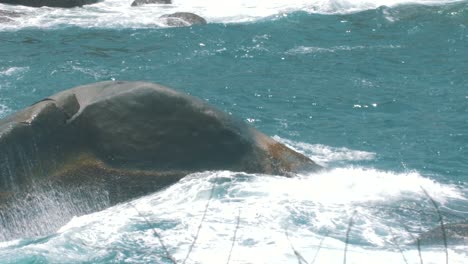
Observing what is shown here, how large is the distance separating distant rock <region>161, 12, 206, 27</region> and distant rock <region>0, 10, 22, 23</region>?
3.44 meters

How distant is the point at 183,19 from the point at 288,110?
6.63 m

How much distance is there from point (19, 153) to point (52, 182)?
0.42 m

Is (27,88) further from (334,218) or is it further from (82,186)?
(334,218)

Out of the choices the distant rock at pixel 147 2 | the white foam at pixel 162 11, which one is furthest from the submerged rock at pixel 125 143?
the distant rock at pixel 147 2

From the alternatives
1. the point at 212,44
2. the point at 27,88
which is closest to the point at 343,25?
the point at 212,44

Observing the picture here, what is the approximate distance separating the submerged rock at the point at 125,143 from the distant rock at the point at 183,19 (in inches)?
365

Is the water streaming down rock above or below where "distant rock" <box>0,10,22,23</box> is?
above

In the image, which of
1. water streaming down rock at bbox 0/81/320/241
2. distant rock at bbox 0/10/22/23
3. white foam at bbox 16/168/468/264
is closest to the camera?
white foam at bbox 16/168/468/264

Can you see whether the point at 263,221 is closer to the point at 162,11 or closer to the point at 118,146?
the point at 118,146

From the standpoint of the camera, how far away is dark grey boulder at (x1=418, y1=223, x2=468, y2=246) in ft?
25.0

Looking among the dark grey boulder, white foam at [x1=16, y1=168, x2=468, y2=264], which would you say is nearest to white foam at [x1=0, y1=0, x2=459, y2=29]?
white foam at [x1=16, y1=168, x2=468, y2=264]

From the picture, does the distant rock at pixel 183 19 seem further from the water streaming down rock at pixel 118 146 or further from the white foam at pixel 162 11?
the water streaming down rock at pixel 118 146

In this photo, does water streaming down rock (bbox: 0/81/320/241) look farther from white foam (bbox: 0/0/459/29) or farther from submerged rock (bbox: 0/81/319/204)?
white foam (bbox: 0/0/459/29)

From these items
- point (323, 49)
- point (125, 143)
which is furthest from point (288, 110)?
point (125, 143)
